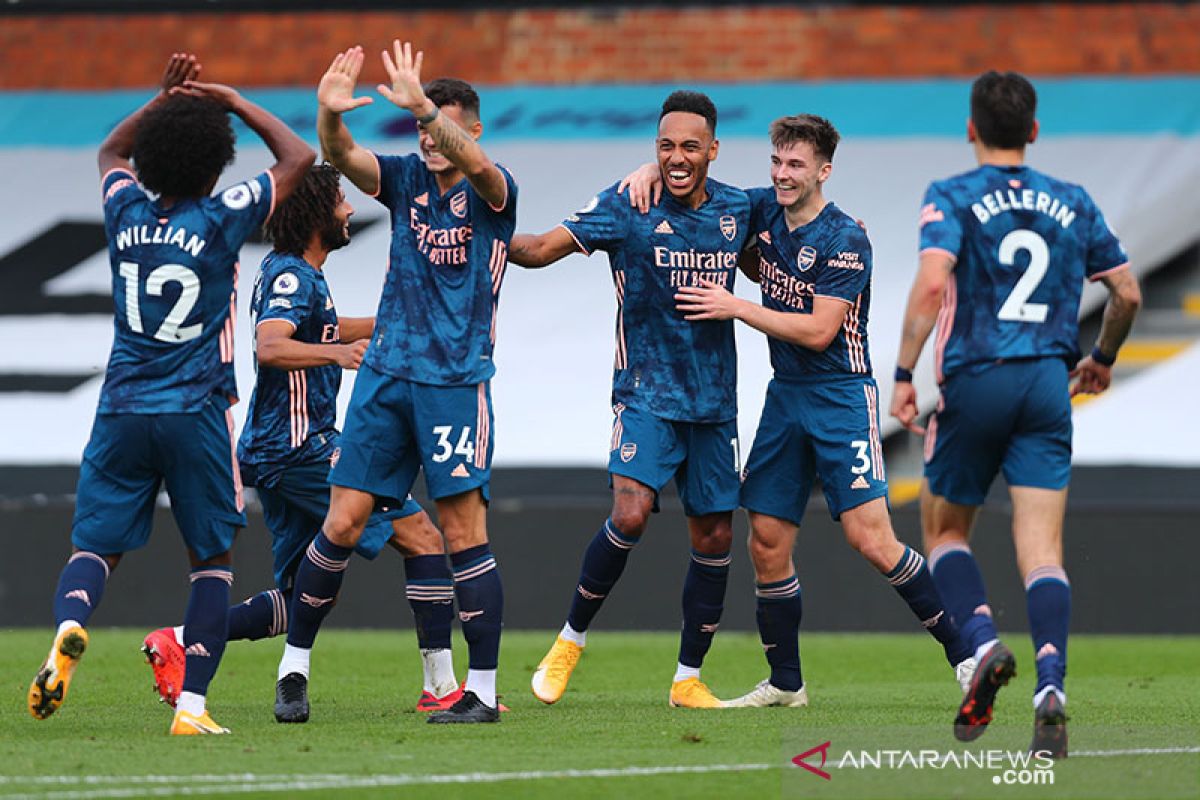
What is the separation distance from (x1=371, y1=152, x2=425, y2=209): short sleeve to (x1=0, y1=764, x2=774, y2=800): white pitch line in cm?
239

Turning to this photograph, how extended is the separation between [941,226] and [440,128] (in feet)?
5.77

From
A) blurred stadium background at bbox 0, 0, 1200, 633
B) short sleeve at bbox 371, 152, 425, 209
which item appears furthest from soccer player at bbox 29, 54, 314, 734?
blurred stadium background at bbox 0, 0, 1200, 633

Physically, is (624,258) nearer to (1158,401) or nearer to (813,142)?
(813,142)

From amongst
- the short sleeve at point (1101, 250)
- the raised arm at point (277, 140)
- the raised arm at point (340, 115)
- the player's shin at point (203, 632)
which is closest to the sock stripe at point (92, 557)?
the player's shin at point (203, 632)

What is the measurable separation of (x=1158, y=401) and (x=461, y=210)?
894 centimetres

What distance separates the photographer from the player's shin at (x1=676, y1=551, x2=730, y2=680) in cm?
766

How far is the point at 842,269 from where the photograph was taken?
7.38m

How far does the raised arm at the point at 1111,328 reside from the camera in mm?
6000

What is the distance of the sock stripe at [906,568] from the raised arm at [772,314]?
0.90m

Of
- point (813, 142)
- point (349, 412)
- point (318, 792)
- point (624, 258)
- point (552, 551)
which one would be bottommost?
point (552, 551)

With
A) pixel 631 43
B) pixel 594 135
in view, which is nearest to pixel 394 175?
pixel 594 135

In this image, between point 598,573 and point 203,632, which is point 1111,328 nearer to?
point 598,573

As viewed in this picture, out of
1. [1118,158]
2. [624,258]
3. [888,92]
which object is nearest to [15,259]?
[888,92]

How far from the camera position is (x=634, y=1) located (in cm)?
1669
